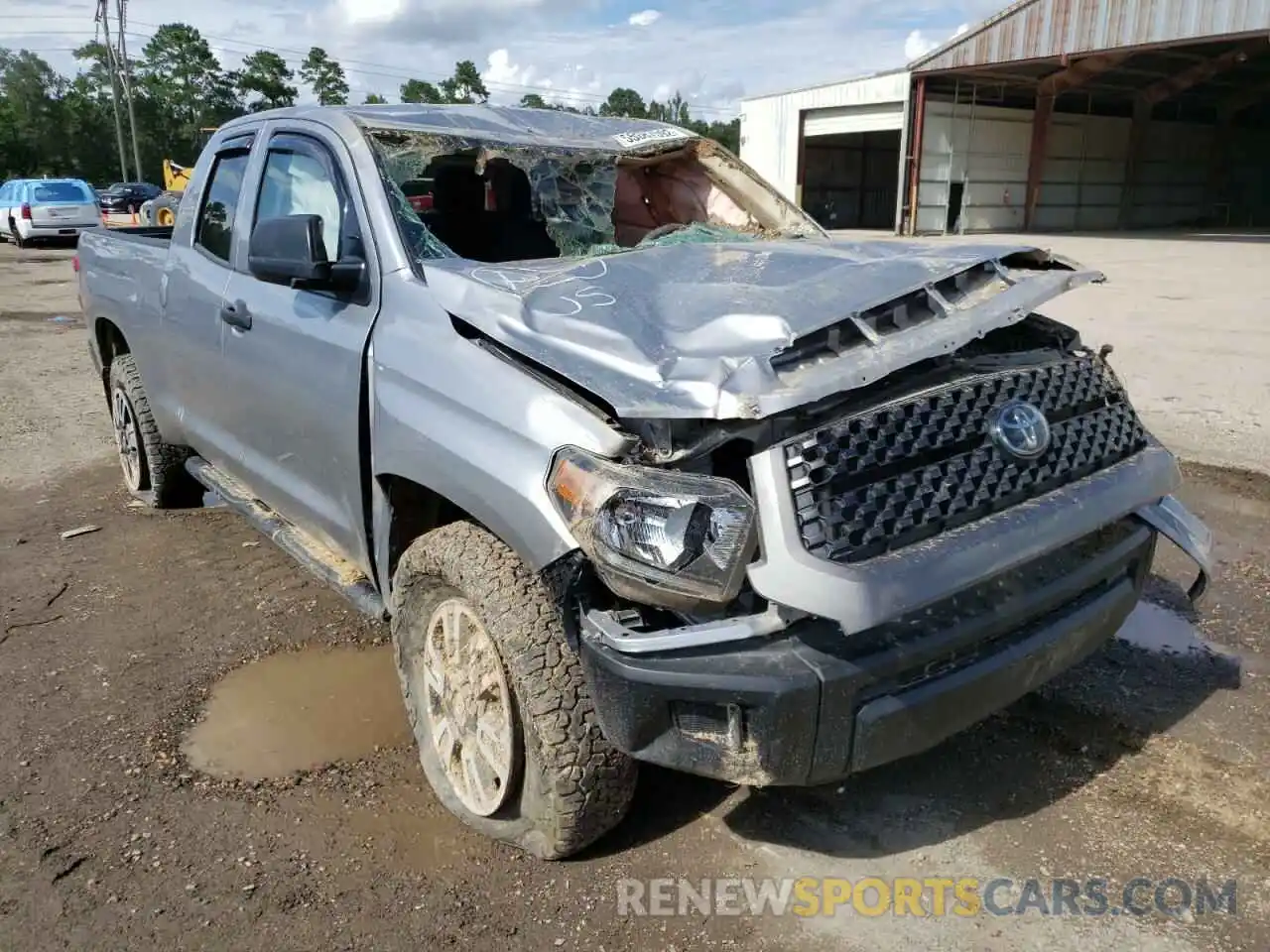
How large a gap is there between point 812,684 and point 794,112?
33.7 m

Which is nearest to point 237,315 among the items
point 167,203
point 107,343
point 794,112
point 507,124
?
point 507,124

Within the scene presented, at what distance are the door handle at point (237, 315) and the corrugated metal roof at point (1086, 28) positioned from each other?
25.6 meters

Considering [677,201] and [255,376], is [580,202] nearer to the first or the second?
[677,201]

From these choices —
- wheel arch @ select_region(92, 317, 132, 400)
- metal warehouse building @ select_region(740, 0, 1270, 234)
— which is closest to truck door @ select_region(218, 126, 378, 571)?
wheel arch @ select_region(92, 317, 132, 400)

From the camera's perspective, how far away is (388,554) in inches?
121

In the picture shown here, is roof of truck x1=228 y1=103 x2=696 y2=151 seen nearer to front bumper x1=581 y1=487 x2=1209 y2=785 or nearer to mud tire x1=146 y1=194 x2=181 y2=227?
front bumper x1=581 y1=487 x2=1209 y2=785

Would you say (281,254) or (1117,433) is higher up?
(281,254)

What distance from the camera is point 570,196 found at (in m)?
3.96

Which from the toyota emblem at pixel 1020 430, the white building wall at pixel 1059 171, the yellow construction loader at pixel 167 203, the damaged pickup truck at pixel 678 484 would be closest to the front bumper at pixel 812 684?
the damaged pickup truck at pixel 678 484

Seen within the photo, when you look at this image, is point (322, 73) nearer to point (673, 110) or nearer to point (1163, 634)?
point (673, 110)

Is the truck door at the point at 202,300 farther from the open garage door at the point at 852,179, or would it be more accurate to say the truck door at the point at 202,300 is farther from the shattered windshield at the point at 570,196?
the open garage door at the point at 852,179

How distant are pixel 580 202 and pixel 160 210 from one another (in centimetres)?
2256

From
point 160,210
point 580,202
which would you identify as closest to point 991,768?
point 580,202

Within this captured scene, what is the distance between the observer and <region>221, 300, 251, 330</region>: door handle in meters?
3.70
